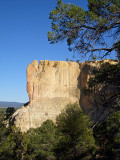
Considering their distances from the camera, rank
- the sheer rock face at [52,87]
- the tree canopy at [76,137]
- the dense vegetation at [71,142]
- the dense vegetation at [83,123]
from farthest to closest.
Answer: the sheer rock face at [52,87] → the tree canopy at [76,137] → the dense vegetation at [71,142] → the dense vegetation at [83,123]

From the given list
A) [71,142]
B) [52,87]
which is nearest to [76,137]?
[71,142]

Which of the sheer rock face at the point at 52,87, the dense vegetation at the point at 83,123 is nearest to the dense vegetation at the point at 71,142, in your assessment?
the dense vegetation at the point at 83,123

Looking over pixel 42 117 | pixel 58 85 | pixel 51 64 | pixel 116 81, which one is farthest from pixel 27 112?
pixel 116 81

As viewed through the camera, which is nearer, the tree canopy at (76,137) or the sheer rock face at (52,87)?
the tree canopy at (76,137)

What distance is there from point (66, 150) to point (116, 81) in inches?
363

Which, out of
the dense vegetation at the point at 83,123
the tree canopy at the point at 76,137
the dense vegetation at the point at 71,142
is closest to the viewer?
the dense vegetation at the point at 83,123

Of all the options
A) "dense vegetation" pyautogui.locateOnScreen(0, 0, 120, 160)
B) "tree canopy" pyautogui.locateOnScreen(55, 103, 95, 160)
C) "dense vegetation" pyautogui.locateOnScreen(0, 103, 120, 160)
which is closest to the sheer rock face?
"dense vegetation" pyautogui.locateOnScreen(0, 0, 120, 160)

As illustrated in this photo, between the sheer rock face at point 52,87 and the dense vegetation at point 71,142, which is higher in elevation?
the sheer rock face at point 52,87

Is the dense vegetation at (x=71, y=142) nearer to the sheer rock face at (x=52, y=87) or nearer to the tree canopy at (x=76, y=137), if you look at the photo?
the tree canopy at (x=76, y=137)

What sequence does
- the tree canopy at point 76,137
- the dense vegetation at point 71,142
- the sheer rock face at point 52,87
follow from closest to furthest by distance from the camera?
the dense vegetation at point 71,142 → the tree canopy at point 76,137 → the sheer rock face at point 52,87

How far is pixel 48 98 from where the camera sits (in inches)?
1107

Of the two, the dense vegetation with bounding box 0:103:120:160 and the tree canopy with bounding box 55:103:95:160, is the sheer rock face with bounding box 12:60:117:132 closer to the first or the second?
the dense vegetation with bounding box 0:103:120:160

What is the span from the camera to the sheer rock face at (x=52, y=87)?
26.2 m

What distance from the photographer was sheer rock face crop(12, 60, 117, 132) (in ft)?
85.9
